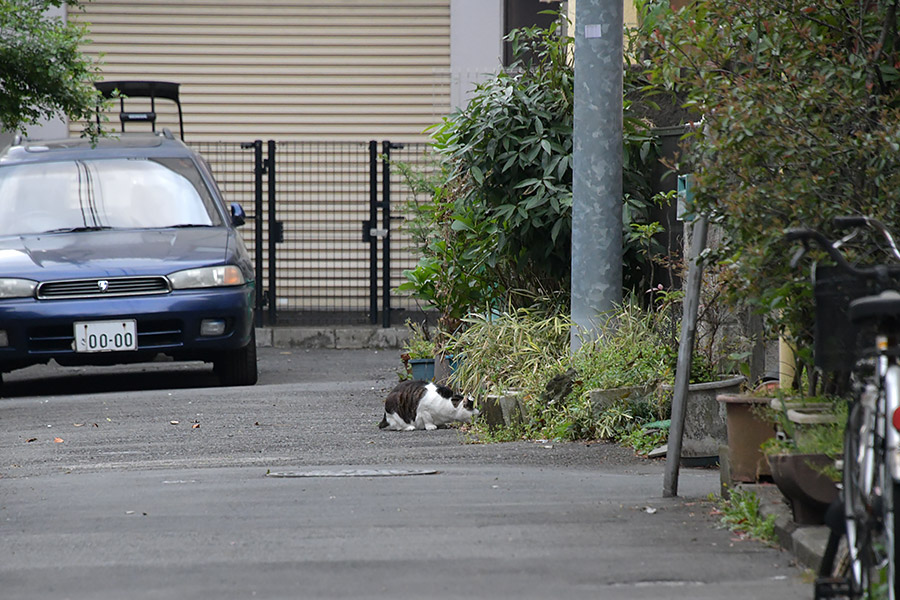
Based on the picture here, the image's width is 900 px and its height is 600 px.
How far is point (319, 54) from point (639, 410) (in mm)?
10768

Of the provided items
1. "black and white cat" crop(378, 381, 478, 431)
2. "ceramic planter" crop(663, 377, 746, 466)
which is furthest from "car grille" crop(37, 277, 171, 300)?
"ceramic planter" crop(663, 377, 746, 466)

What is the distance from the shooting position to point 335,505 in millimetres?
6004

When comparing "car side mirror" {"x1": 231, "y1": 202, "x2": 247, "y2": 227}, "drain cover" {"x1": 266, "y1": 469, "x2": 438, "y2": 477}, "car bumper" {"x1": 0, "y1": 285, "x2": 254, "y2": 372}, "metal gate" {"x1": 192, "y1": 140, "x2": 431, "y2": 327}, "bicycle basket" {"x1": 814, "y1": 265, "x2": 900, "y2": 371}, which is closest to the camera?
"bicycle basket" {"x1": 814, "y1": 265, "x2": 900, "y2": 371}

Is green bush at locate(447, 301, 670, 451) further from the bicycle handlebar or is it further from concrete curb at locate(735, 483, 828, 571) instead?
the bicycle handlebar

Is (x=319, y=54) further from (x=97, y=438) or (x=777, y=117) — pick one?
(x=777, y=117)

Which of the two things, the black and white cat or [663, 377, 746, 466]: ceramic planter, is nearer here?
[663, 377, 746, 466]: ceramic planter

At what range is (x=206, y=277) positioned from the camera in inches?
429

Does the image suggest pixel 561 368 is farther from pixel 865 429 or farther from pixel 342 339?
pixel 342 339

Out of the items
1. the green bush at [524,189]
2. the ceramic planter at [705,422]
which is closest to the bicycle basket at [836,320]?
the ceramic planter at [705,422]

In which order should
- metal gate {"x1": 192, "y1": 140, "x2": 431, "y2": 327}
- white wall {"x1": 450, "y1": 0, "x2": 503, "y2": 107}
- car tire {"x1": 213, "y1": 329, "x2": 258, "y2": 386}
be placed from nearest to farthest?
car tire {"x1": 213, "y1": 329, "x2": 258, "y2": 386}
metal gate {"x1": 192, "y1": 140, "x2": 431, "y2": 327}
white wall {"x1": 450, "y1": 0, "x2": 503, "y2": 107}

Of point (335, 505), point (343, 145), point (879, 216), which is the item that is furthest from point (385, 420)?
point (343, 145)

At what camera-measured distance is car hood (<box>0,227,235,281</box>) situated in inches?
422

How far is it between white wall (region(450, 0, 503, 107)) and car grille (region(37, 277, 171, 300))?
748 cm

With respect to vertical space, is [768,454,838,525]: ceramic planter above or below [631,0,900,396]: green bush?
below
